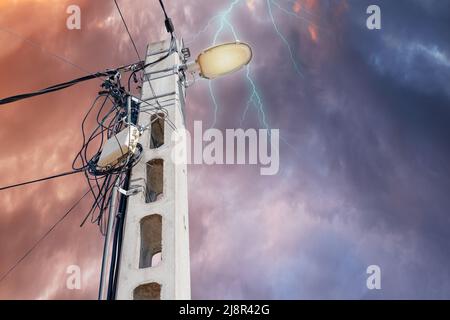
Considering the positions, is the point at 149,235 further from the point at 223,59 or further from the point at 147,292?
the point at 223,59

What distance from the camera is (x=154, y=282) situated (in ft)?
17.3

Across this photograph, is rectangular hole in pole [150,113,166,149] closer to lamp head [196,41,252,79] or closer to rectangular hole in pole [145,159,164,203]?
rectangular hole in pole [145,159,164,203]

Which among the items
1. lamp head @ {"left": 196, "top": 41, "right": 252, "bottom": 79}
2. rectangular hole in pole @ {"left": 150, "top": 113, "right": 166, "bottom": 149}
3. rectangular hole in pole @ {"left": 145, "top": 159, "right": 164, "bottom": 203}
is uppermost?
lamp head @ {"left": 196, "top": 41, "right": 252, "bottom": 79}

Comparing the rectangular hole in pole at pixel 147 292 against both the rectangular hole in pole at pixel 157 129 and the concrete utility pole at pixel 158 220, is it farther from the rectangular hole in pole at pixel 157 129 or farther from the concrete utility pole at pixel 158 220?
the rectangular hole in pole at pixel 157 129

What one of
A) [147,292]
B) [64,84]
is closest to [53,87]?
[64,84]

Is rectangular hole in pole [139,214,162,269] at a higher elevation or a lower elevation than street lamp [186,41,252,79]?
lower

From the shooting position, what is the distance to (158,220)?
581cm

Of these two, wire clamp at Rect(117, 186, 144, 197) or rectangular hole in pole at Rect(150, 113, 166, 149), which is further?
rectangular hole in pole at Rect(150, 113, 166, 149)

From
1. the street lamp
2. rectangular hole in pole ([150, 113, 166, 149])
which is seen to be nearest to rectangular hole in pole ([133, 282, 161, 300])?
rectangular hole in pole ([150, 113, 166, 149])

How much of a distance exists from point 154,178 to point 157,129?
1.11 metres

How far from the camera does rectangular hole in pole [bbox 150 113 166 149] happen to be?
275 inches

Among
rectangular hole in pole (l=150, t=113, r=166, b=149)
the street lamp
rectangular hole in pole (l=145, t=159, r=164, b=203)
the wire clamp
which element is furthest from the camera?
rectangular hole in pole (l=150, t=113, r=166, b=149)

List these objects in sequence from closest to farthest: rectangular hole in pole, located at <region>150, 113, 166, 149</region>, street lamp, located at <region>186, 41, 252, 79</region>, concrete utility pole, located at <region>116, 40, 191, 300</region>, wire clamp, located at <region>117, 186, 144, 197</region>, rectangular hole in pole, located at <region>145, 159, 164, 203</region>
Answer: concrete utility pole, located at <region>116, 40, 191, 300</region>, wire clamp, located at <region>117, 186, 144, 197</region>, rectangular hole in pole, located at <region>145, 159, 164, 203</region>, street lamp, located at <region>186, 41, 252, 79</region>, rectangular hole in pole, located at <region>150, 113, 166, 149</region>

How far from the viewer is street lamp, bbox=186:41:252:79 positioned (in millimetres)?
6500
